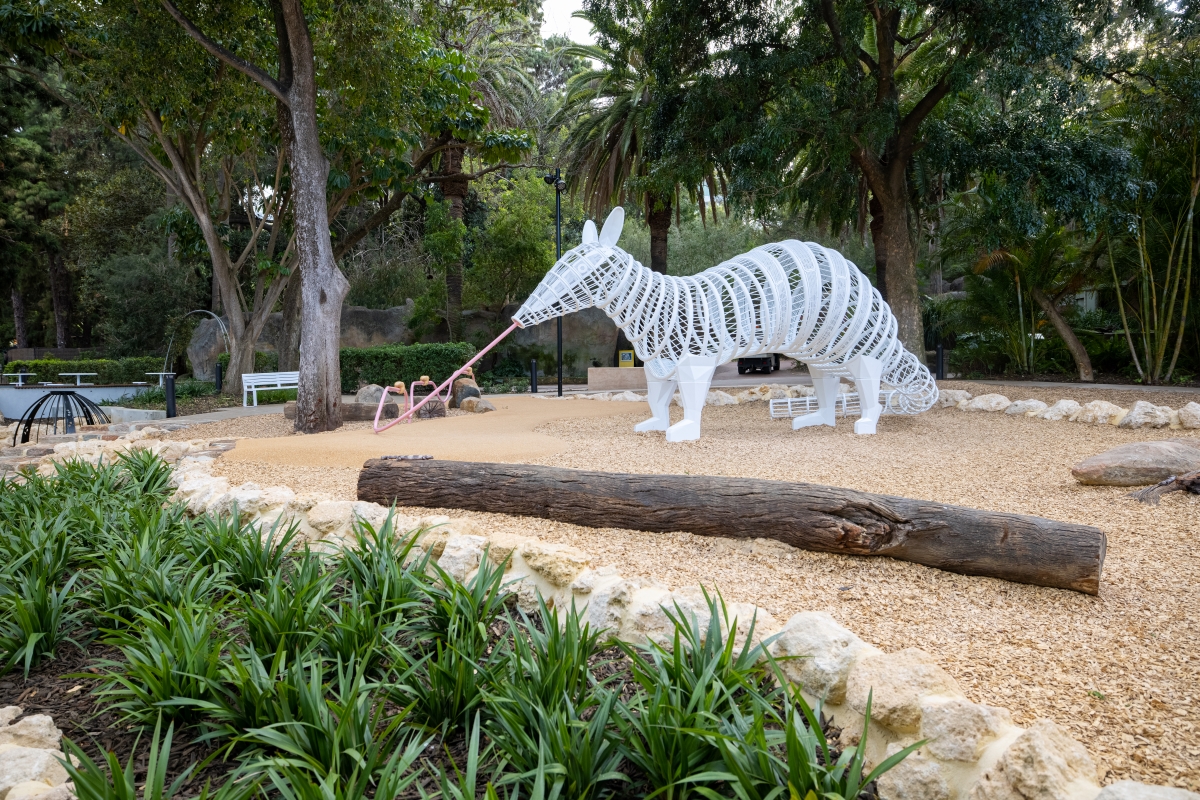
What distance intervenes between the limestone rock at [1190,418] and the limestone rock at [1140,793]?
7.67 meters

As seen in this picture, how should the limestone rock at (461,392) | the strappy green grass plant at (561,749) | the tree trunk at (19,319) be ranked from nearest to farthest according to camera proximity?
the strappy green grass plant at (561,749) < the limestone rock at (461,392) < the tree trunk at (19,319)

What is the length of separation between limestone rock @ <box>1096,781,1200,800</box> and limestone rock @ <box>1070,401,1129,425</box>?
8048 mm

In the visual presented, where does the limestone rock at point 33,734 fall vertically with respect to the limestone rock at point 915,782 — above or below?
below

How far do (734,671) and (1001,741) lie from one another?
710 millimetres

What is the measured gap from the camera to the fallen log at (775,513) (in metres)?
3.25

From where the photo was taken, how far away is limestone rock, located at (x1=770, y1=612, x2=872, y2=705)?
2.34 meters

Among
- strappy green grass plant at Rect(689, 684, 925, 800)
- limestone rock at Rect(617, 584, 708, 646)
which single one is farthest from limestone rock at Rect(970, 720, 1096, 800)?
limestone rock at Rect(617, 584, 708, 646)

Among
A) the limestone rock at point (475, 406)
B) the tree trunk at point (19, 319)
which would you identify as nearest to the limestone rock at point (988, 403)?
the limestone rock at point (475, 406)

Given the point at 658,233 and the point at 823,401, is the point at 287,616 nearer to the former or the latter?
the point at 823,401

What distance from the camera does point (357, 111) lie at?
1316 centimetres

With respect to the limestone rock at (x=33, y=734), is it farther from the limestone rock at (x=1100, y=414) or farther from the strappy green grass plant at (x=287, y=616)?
the limestone rock at (x=1100, y=414)

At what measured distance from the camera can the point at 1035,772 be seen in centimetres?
178

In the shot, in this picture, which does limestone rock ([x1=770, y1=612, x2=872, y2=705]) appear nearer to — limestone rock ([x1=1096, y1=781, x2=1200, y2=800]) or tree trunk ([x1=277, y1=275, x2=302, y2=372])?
limestone rock ([x1=1096, y1=781, x2=1200, y2=800])

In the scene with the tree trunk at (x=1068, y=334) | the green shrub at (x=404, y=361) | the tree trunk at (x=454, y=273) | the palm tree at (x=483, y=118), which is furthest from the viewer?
the tree trunk at (x=454, y=273)
